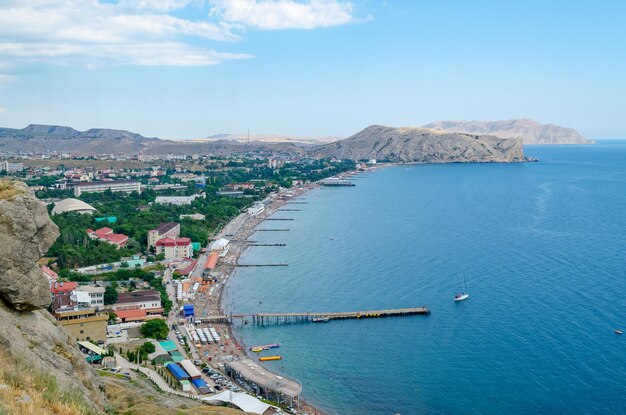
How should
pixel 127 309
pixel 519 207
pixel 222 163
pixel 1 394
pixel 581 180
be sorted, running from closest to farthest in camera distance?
1. pixel 1 394
2. pixel 127 309
3. pixel 519 207
4. pixel 581 180
5. pixel 222 163

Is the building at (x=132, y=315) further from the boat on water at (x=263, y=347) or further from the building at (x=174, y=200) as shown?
the building at (x=174, y=200)

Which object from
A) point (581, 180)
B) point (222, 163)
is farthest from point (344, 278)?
point (222, 163)

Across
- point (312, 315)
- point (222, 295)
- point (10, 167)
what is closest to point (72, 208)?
point (222, 295)

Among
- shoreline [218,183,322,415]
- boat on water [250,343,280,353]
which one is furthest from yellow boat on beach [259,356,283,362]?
boat on water [250,343,280,353]

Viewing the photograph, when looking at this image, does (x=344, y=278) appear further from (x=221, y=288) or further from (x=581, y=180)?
(x=581, y=180)

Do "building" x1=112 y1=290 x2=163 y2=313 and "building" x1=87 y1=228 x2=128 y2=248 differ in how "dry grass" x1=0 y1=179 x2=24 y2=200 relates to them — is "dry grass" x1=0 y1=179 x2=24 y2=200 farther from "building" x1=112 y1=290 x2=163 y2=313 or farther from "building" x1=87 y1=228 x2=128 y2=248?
"building" x1=87 y1=228 x2=128 y2=248

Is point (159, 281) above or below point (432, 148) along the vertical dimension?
below

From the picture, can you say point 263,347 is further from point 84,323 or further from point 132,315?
point 84,323
